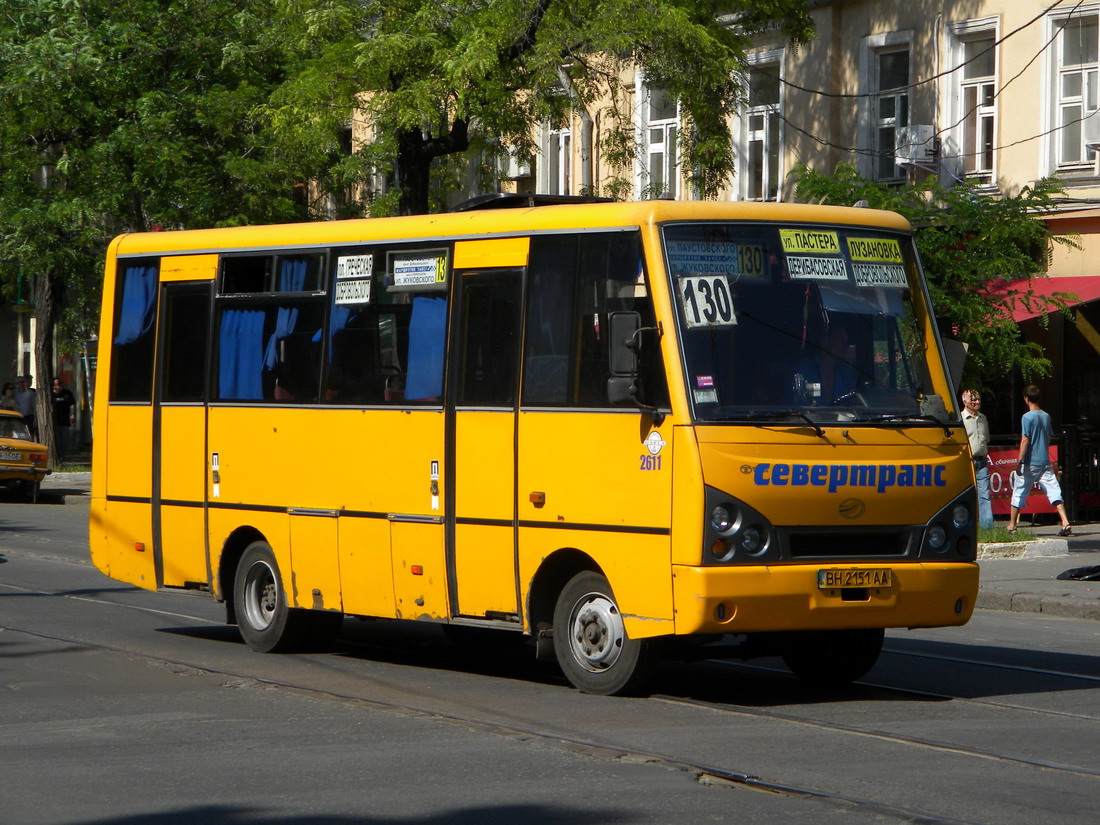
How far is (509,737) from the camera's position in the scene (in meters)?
8.22

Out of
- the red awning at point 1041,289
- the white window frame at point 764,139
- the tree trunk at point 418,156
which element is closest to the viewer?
the red awning at point 1041,289

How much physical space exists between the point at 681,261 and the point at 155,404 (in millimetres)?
4850

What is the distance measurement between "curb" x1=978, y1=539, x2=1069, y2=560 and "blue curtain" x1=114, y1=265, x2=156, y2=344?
982 centimetres

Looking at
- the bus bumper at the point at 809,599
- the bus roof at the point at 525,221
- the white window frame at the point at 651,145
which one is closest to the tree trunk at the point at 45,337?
the white window frame at the point at 651,145

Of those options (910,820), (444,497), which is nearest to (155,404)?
(444,497)

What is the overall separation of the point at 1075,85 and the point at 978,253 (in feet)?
10.9

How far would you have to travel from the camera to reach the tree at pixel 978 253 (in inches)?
859

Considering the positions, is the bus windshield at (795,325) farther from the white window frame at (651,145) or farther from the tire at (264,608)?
the white window frame at (651,145)

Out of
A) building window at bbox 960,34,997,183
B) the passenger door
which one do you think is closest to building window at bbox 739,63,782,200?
building window at bbox 960,34,997,183

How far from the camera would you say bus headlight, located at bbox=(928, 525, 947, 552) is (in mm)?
9539

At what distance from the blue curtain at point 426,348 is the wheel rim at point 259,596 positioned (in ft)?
6.42

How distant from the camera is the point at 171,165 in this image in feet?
98.3

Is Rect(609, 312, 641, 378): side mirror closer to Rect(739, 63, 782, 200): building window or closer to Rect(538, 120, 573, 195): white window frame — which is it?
Rect(739, 63, 782, 200): building window

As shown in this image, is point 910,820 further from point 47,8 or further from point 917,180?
point 47,8
